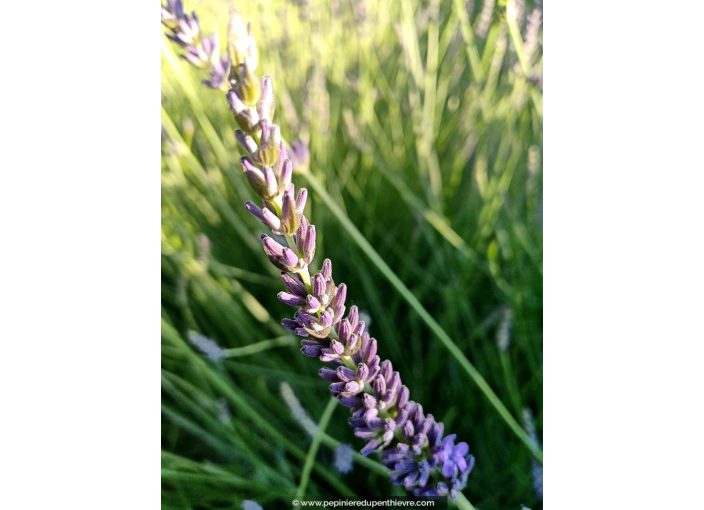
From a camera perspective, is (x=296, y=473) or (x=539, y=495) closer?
(x=539, y=495)

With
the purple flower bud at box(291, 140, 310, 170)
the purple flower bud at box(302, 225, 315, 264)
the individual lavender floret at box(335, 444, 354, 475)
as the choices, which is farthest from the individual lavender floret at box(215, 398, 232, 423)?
the purple flower bud at box(302, 225, 315, 264)

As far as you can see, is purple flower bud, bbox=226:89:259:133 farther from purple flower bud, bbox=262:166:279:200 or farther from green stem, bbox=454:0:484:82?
Answer: green stem, bbox=454:0:484:82

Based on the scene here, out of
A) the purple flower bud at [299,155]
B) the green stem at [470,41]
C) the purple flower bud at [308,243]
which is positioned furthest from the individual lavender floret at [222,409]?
the green stem at [470,41]

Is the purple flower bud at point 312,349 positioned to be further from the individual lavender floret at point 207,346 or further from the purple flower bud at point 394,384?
the individual lavender floret at point 207,346

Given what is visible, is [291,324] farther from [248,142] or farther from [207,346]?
[207,346]
